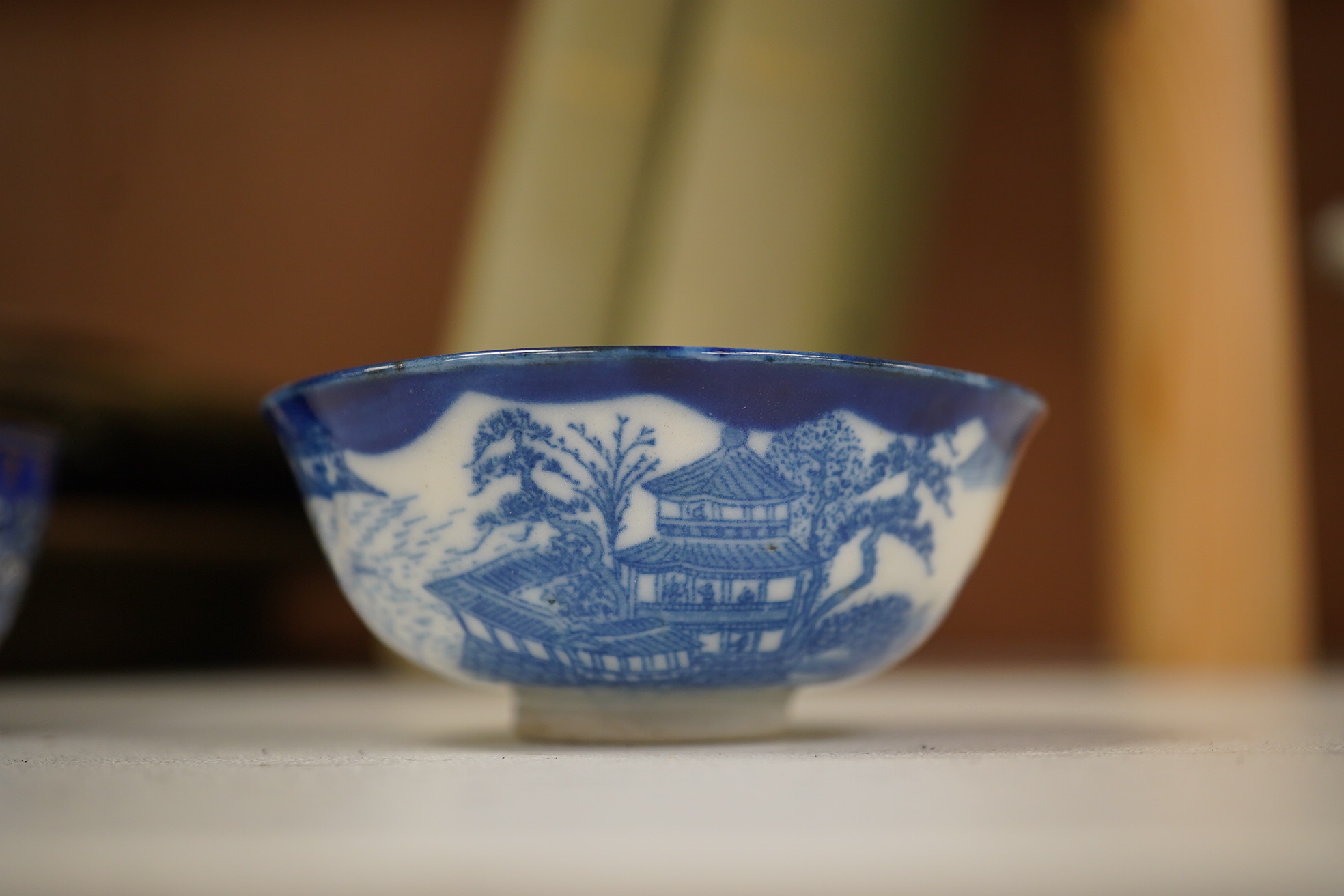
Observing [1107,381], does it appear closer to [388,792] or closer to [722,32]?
[722,32]

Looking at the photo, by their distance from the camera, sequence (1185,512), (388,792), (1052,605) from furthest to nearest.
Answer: (1052,605) < (1185,512) < (388,792)

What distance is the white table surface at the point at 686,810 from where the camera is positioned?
0.19 m

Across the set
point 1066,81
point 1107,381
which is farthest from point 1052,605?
point 1066,81

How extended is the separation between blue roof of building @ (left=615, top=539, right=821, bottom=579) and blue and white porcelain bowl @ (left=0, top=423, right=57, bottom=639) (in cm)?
23

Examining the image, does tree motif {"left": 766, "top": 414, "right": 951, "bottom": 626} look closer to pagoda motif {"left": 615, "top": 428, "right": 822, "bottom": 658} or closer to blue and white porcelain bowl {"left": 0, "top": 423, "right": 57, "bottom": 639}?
pagoda motif {"left": 615, "top": 428, "right": 822, "bottom": 658}

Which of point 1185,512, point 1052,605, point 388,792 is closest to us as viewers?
point 388,792

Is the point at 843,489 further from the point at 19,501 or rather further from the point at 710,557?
the point at 19,501

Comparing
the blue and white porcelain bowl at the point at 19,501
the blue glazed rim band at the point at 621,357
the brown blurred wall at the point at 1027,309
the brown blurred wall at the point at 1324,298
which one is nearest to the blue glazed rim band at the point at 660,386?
Result: the blue glazed rim band at the point at 621,357

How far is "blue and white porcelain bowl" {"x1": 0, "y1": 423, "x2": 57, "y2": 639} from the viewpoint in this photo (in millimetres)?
386

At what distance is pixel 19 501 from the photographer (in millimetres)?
393

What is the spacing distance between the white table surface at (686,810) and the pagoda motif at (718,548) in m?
0.04

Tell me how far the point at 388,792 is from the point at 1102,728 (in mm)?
264

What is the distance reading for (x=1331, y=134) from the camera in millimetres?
994

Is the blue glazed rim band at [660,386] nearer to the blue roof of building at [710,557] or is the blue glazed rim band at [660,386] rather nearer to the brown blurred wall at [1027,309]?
the blue roof of building at [710,557]
